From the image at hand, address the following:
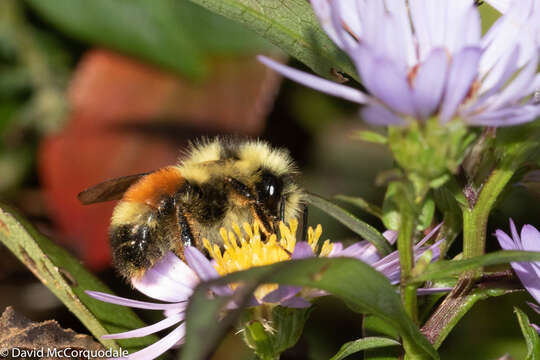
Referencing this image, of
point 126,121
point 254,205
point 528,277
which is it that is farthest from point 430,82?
point 126,121

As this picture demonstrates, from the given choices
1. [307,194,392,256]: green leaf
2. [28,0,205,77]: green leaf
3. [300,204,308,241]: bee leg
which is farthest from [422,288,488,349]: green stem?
[28,0,205,77]: green leaf

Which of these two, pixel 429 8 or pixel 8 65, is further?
pixel 8 65

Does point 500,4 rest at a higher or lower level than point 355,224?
higher

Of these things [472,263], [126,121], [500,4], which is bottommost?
[126,121]

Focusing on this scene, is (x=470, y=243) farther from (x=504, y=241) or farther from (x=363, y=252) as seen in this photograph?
(x=363, y=252)

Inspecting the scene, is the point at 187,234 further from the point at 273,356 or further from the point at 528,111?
the point at 528,111

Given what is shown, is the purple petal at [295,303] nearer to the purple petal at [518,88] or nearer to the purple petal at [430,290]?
the purple petal at [430,290]

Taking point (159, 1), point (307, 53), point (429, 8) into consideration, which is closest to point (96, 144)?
point (159, 1)
